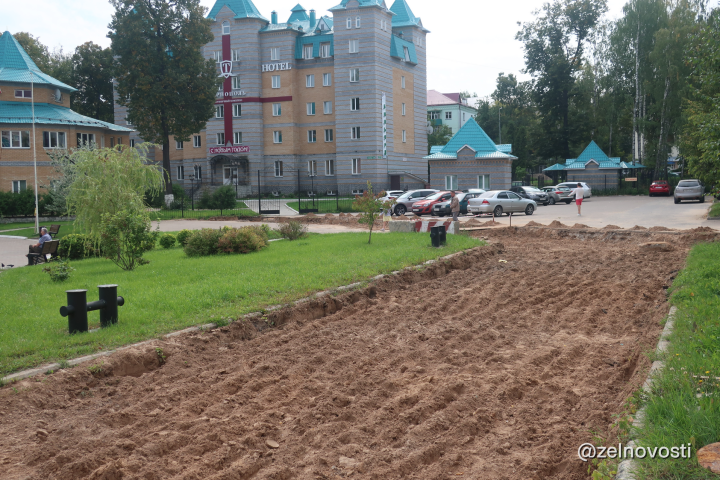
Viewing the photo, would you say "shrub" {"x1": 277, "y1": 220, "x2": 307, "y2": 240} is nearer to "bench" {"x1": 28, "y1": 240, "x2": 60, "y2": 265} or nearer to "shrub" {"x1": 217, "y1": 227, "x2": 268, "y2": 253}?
"shrub" {"x1": 217, "y1": 227, "x2": 268, "y2": 253}

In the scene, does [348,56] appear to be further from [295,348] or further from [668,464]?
[668,464]

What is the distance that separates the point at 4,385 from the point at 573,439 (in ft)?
17.7

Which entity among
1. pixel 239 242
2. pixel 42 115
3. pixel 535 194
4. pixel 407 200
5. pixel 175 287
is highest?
pixel 42 115

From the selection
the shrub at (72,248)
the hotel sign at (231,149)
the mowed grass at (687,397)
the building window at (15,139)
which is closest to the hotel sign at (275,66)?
the hotel sign at (231,149)

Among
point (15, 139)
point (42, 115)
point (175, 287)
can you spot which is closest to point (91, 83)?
point (42, 115)

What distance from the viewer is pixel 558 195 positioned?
4866 centimetres

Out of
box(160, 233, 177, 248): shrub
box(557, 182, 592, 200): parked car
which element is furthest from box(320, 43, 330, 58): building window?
box(160, 233, 177, 248): shrub

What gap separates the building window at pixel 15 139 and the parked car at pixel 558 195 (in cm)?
4073

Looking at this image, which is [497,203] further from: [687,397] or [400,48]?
[687,397]

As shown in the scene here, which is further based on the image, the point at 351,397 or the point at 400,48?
the point at 400,48

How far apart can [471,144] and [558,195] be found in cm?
833

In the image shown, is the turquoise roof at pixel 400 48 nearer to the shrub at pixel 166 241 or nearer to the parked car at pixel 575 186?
the parked car at pixel 575 186

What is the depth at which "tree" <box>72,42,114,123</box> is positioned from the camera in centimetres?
6312

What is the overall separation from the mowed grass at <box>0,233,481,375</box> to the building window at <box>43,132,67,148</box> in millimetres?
32475
